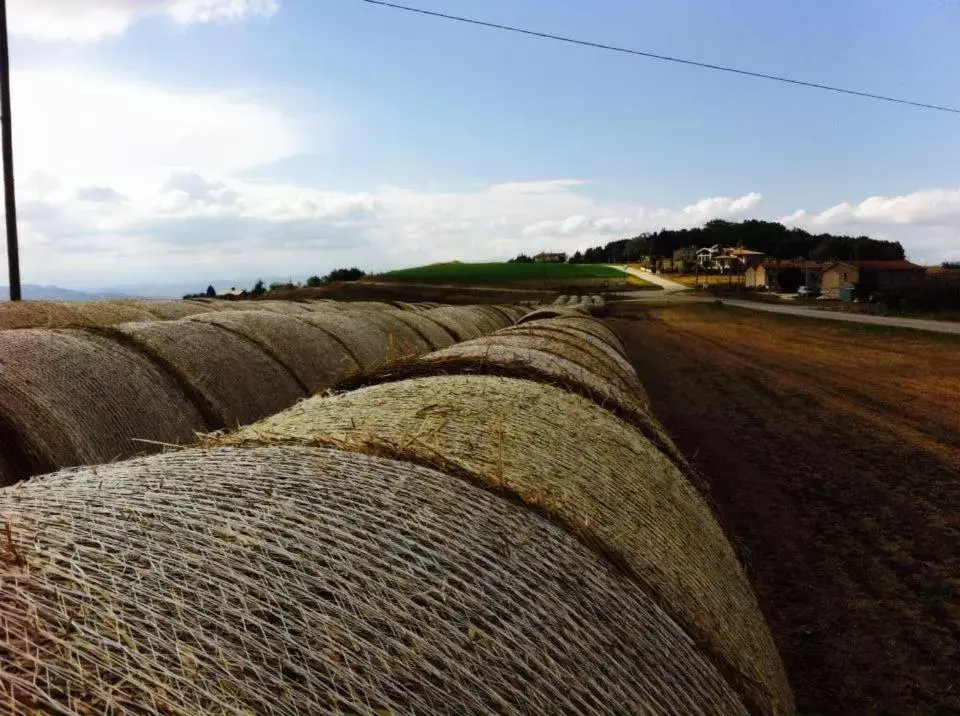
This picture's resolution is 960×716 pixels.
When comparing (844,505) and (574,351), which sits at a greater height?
(574,351)

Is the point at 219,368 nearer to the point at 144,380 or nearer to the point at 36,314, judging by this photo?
the point at 144,380

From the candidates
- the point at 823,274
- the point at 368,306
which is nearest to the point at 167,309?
the point at 368,306

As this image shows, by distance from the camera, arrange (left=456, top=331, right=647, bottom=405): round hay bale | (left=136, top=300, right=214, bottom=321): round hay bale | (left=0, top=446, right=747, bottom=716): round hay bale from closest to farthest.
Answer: (left=0, top=446, right=747, bottom=716): round hay bale < (left=456, top=331, right=647, bottom=405): round hay bale < (left=136, top=300, right=214, bottom=321): round hay bale

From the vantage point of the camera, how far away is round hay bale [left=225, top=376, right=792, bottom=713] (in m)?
2.62

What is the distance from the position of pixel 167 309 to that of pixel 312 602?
10050mm

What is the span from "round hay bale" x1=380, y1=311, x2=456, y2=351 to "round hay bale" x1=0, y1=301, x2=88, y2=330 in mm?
4877

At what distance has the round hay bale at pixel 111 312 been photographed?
917 cm

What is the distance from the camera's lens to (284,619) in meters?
1.62

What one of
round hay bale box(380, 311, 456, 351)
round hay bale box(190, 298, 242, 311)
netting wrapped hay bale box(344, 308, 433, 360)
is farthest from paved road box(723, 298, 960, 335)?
round hay bale box(190, 298, 242, 311)

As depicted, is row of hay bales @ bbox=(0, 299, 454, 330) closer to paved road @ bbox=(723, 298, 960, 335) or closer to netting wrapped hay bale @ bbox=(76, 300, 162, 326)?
netting wrapped hay bale @ bbox=(76, 300, 162, 326)

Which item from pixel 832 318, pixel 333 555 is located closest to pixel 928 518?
pixel 333 555

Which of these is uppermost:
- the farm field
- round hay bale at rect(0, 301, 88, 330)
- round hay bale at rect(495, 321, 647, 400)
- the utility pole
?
the utility pole

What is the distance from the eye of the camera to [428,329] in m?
12.6

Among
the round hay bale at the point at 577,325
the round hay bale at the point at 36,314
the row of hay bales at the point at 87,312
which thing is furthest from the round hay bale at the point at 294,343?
the round hay bale at the point at 577,325
